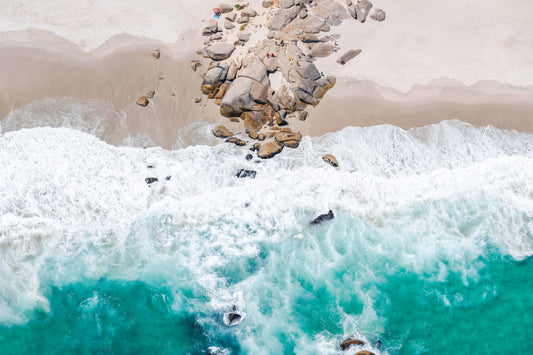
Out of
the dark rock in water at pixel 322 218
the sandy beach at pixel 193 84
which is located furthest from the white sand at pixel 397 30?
the dark rock in water at pixel 322 218

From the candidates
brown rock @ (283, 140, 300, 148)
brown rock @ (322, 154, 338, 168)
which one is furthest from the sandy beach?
brown rock @ (322, 154, 338, 168)

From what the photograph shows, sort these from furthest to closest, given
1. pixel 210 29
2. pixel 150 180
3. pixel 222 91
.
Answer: pixel 210 29, pixel 222 91, pixel 150 180

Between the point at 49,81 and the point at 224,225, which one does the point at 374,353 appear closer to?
the point at 224,225

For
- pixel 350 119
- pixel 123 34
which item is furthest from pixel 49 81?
pixel 350 119

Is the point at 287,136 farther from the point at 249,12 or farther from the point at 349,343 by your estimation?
the point at 349,343

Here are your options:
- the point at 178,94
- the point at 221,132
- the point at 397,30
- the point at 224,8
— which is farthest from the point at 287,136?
the point at 397,30

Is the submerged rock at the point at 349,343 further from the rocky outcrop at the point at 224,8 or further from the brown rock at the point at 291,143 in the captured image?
the rocky outcrop at the point at 224,8

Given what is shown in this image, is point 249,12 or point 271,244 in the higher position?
point 249,12
